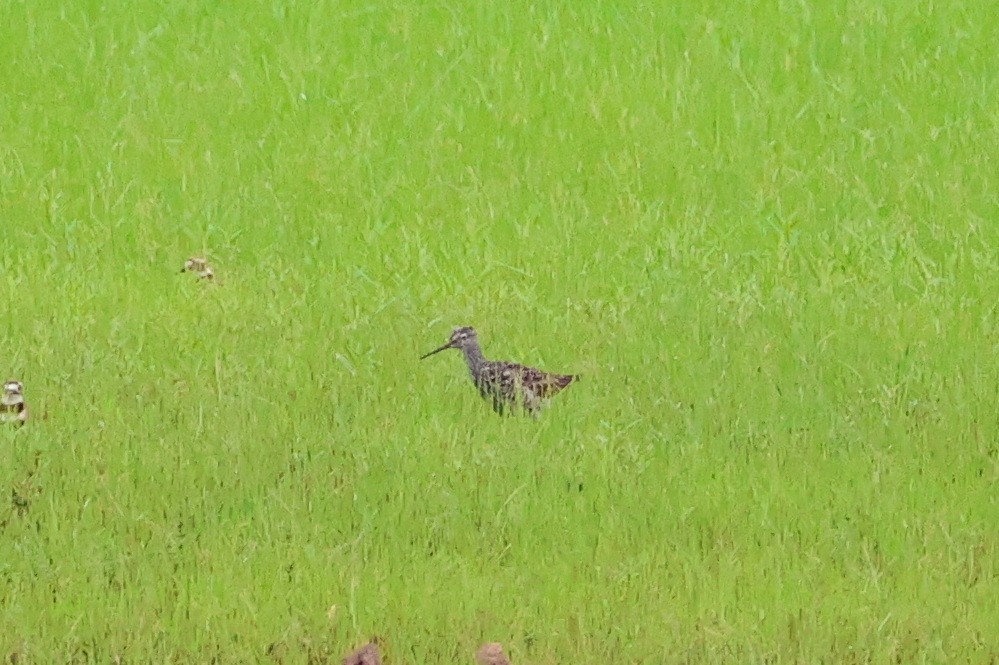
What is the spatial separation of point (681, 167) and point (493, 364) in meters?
3.39

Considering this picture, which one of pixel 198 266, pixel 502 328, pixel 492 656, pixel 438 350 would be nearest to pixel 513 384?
pixel 438 350

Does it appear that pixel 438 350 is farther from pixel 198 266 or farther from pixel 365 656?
pixel 365 656

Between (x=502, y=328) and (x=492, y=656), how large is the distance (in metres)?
3.20

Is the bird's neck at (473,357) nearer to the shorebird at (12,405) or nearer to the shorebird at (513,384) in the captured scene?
the shorebird at (513,384)

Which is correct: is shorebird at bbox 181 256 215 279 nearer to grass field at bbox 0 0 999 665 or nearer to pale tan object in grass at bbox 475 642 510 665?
grass field at bbox 0 0 999 665

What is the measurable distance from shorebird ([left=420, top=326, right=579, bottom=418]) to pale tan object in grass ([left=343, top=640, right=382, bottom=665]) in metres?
1.92

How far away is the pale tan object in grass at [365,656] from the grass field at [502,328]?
0.27ft

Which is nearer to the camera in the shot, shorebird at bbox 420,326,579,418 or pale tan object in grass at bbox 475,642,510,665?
pale tan object in grass at bbox 475,642,510,665

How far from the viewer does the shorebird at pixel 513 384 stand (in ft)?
24.7

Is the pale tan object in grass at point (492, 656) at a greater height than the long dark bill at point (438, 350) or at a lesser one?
greater

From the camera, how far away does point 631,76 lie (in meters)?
12.2

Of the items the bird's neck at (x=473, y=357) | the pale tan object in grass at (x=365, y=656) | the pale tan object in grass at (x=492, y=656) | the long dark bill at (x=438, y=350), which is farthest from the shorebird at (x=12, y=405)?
the pale tan object in grass at (x=492, y=656)

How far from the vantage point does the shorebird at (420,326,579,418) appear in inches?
297

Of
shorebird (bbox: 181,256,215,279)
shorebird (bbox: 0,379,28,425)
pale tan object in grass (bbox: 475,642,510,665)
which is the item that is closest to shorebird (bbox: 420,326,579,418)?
shorebird (bbox: 0,379,28,425)
